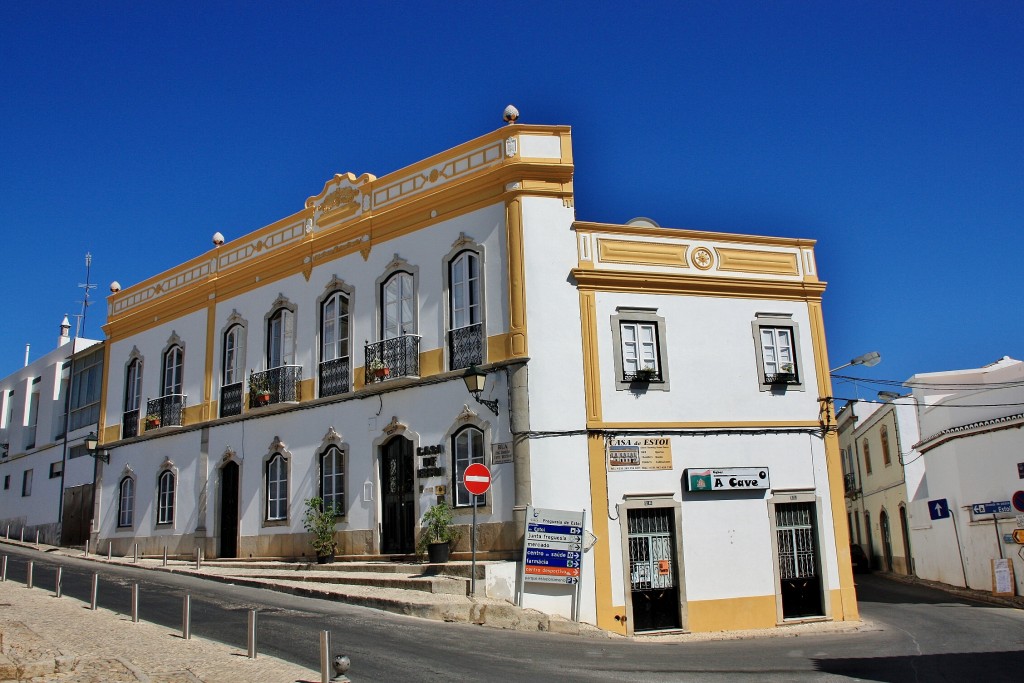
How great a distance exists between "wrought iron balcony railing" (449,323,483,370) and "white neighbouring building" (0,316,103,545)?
15.7m

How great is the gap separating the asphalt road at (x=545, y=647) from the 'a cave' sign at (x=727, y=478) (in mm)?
2869

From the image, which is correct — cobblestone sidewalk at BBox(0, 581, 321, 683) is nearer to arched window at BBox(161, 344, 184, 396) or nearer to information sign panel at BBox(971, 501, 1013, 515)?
arched window at BBox(161, 344, 184, 396)

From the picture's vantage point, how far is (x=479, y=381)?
16.2 meters

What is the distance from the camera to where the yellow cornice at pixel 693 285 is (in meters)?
17.7

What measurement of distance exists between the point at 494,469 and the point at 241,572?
263 inches

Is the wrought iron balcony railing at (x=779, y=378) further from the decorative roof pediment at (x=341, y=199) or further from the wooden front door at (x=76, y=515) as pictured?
the wooden front door at (x=76, y=515)

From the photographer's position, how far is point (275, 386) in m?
21.5

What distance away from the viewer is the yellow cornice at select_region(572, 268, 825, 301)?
1766 centimetres

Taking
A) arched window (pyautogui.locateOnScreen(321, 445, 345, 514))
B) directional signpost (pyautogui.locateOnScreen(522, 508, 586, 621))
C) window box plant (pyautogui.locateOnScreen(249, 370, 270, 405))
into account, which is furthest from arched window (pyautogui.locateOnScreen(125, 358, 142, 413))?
directional signpost (pyautogui.locateOnScreen(522, 508, 586, 621))

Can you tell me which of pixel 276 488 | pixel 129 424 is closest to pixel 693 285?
pixel 276 488

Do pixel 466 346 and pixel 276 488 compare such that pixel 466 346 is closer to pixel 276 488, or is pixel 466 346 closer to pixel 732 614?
pixel 276 488

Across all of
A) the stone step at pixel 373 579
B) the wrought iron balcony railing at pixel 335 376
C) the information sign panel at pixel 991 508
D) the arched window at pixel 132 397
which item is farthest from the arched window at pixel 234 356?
the information sign panel at pixel 991 508

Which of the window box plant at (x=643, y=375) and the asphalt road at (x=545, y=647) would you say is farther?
the window box plant at (x=643, y=375)

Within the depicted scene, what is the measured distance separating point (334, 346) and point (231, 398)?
382 centimetres
